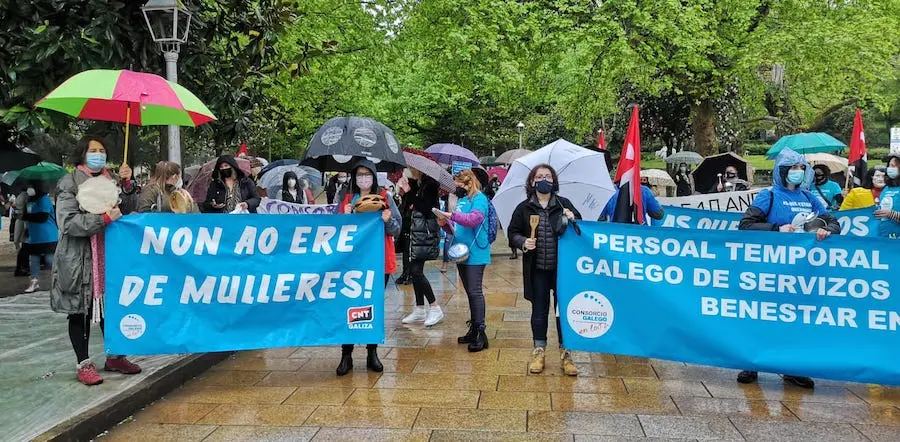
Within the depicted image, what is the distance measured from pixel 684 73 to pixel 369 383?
667 inches

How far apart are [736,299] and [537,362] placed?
1.62 meters

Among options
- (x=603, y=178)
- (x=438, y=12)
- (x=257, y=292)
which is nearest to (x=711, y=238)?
(x=603, y=178)

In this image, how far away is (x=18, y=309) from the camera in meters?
8.75

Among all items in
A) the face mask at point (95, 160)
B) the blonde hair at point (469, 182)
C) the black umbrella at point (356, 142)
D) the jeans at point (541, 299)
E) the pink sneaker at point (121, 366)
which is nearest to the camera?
the face mask at point (95, 160)

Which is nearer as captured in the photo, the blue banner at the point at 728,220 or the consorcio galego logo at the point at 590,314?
the consorcio galego logo at the point at 590,314

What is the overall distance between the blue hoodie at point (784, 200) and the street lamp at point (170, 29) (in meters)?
5.60

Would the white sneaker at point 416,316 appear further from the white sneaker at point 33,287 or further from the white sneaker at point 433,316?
the white sneaker at point 33,287

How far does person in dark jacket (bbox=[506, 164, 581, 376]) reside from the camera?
19.8ft

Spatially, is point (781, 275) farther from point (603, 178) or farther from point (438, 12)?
point (438, 12)

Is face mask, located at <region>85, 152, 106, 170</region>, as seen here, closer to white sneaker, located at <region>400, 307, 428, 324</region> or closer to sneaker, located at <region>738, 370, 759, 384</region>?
white sneaker, located at <region>400, 307, 428, 324</region>

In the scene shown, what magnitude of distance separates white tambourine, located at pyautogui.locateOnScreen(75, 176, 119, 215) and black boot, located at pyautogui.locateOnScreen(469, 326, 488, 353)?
3.27 metres

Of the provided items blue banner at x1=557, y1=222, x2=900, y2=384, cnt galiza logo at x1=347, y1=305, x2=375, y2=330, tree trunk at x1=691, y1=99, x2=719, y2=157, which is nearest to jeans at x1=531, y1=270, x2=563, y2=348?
blue banner at x1=557, y1=222, x2=900, y2=384

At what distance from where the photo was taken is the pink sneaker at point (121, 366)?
5.74 meters

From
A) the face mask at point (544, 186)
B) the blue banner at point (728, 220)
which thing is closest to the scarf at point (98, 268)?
the face mask at point (544, 186)
